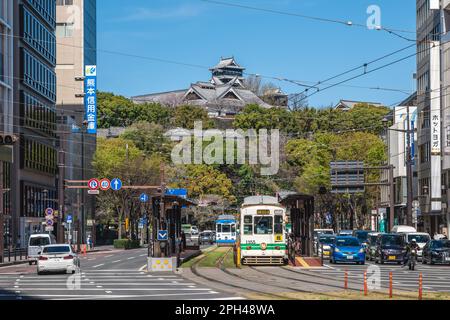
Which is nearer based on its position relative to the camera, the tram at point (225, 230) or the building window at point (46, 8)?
the building window at point (46, 8)

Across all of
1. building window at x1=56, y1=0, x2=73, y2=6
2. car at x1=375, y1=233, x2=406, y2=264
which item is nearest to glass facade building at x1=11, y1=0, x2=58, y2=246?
building window at x1=56, y1=0, x2=73, y2=6

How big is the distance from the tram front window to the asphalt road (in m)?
7.07

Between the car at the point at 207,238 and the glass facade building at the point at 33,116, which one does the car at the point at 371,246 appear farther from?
the car at the point at 207,238

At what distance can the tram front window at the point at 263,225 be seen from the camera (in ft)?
157

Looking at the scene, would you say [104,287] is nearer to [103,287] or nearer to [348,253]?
[103,287]

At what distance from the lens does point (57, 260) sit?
1670 inches

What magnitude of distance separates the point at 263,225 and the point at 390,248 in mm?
9955

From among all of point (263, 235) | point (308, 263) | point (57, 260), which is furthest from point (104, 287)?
point (308, 263)

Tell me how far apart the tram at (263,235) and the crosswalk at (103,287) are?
6.54m

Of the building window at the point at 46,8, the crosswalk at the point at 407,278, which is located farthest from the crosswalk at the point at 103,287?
the building window at the point at 46,8

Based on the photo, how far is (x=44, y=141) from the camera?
92500mm

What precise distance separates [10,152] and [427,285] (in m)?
44.3
